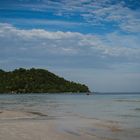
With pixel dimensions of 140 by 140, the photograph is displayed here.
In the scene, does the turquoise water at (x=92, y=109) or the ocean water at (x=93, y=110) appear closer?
the ocean water at (x=93, y=110)

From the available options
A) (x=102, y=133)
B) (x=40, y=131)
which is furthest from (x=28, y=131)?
(x=102, y=133)

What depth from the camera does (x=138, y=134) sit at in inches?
792

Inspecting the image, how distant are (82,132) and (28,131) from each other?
298 centimetres

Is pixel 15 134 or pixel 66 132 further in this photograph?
pixel 66 132

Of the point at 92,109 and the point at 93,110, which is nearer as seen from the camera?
the point at 93,110

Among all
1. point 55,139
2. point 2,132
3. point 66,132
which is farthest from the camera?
point 66,132

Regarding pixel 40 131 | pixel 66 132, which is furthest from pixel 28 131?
pixel 66 132

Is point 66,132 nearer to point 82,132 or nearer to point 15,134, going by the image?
point 82,132

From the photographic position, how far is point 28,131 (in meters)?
20.1

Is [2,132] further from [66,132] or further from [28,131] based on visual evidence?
[66,132]

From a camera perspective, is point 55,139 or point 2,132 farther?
point 2,132

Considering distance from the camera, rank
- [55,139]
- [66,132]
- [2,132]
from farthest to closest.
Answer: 1. [66,132]
2. [2,132]
3. [55,139]

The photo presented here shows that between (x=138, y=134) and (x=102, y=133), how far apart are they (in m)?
1.92

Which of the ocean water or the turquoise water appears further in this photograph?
the turquoise water
